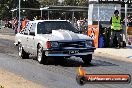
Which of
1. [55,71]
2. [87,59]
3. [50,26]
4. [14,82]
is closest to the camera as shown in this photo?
[14,82]

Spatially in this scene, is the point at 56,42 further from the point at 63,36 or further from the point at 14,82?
the point at 14,82

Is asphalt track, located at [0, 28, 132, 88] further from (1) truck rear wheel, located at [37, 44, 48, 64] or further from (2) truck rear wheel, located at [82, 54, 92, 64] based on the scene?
(2) truck rear wheel, located at [82, 54, 92, 64]

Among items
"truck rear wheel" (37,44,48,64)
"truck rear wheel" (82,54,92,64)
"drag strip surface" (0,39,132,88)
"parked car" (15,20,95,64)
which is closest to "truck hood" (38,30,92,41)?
"parked car" (15,20,95,64)

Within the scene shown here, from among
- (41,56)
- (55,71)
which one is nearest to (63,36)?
(41,56)

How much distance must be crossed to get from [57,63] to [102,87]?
5.66 meters

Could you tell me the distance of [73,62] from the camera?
15.2m

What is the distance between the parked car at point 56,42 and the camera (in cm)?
1362

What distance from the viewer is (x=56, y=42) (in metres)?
13.6

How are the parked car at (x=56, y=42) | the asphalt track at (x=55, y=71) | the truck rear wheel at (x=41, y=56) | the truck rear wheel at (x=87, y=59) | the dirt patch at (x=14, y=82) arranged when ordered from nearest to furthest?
the dirt patch at (x=14, y=82), the asphalt track at (x=55, y=71), the parked car at (x=56, y=42), the truck rear wheel at (x=41, y=56), the truck rear wheel at (x=87, y=59)

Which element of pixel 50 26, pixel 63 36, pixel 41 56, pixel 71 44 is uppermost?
pixel 50 26

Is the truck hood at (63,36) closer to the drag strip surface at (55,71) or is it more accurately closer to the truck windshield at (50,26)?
the truck windshield at (50,26)

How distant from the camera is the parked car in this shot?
44.7ft

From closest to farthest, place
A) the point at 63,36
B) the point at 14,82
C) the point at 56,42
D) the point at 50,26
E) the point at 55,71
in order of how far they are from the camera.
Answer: the point at 14,82, the point at 55,71, the point at 56,42, the point at 63,36, the point at 50,26

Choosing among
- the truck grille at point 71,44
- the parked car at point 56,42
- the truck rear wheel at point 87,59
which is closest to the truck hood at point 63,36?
the parked car at point 56,42
